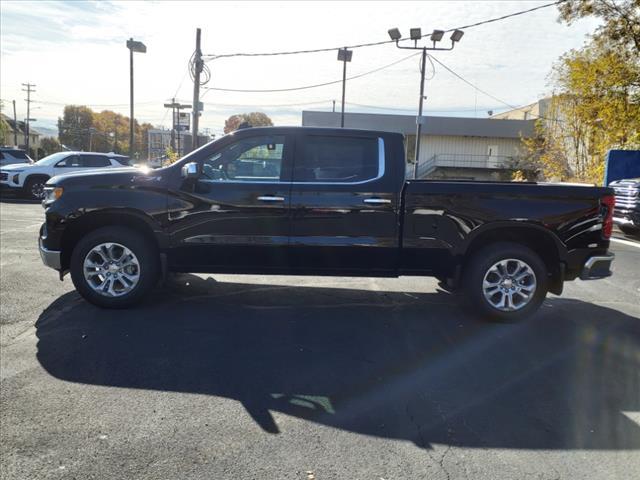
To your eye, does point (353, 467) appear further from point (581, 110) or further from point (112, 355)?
point (581, 110)

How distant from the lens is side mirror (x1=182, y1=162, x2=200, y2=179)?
527 cm

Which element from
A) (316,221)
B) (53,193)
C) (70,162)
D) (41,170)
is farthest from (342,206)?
(41,170)

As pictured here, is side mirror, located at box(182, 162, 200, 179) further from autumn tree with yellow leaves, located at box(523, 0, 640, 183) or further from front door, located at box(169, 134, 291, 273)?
autumn tree with yellow leaves, located at box(523, 0, 640, 183)

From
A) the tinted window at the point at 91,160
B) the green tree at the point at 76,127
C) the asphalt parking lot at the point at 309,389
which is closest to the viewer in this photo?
A: the asphalt parking lot at the point at 309,389

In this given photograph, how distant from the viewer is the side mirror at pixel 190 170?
5273 millimetres

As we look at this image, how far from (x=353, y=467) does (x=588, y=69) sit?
20548 mm

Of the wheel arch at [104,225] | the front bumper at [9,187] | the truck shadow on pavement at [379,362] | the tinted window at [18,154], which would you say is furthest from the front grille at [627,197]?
the tinted window at [18,154]

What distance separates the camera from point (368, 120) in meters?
46.2

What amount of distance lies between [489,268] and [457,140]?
45.3 m

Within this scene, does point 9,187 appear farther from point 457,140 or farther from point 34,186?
point 457,140

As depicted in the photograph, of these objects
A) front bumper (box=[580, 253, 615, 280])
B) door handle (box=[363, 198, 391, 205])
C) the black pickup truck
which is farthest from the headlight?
front bumper (box=[580, 253, 615, 280])

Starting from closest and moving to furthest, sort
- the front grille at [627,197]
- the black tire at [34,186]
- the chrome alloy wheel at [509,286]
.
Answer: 1. the chrome alloy wheel at [509,286]
2. the front grille at [627,197]
3. the black tire at [34,186]

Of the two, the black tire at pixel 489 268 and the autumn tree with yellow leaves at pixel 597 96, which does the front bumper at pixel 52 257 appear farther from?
the autumn tree with yellow leaves at pixel 597 96

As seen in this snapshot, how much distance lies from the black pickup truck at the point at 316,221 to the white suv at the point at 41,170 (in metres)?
13.2
